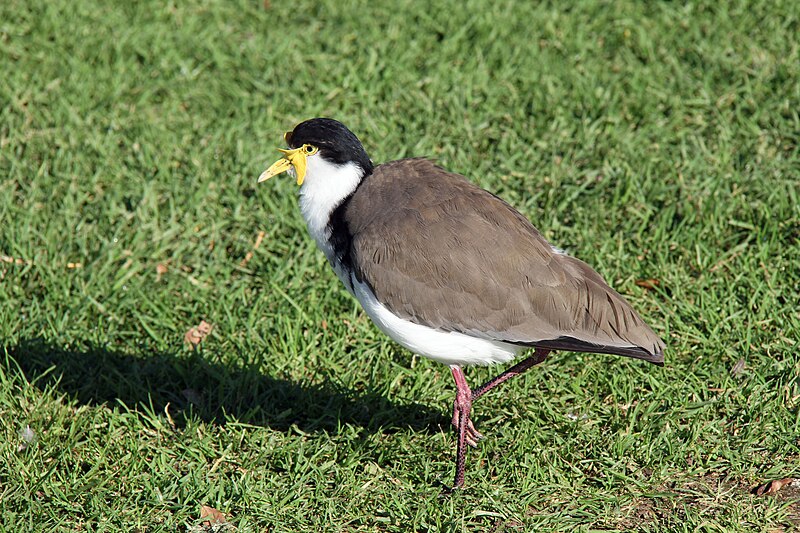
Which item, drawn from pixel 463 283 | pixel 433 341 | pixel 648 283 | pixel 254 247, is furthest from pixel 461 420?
pixel 254 247

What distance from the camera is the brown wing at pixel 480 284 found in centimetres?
452

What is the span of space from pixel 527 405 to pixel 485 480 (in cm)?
58

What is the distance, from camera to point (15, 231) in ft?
20.0

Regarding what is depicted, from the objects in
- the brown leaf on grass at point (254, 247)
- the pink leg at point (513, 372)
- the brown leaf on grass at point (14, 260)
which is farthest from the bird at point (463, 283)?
the brown leaf on grass at point (14, 260)

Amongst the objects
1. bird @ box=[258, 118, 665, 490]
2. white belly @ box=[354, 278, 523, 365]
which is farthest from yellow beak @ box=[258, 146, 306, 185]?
white belly @ box=[354, 278, 523, 365]

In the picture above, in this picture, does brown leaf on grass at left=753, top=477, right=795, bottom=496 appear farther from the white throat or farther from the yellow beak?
the yellow beak

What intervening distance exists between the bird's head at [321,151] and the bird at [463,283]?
0.03 m

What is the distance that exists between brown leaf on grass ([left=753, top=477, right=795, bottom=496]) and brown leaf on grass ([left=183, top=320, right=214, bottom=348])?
10.1 ft

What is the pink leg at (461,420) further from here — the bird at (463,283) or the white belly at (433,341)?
the white belly at (433,341)

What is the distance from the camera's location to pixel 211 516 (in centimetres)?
461

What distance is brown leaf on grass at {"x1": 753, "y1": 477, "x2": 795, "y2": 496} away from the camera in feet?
15.1

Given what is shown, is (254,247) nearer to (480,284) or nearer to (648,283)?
(480,284)

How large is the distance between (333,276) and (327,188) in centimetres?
128

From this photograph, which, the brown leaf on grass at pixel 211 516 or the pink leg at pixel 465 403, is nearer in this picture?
the brown leaf on grass at pixel 211 516
